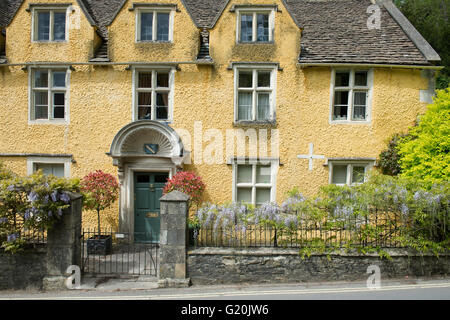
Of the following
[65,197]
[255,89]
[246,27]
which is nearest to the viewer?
[65,197]

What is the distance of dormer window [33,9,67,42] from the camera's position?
11.5m

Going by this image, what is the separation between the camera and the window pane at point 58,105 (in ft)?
38.0

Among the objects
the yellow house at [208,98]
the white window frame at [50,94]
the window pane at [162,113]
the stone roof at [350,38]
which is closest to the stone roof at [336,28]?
the stone roof at [350,38]

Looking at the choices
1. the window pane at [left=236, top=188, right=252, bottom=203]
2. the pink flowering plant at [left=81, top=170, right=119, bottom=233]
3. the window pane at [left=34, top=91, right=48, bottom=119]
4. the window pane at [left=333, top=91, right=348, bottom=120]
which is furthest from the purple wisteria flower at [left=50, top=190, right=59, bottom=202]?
the window pane at [left=333, top=91, right=348, bottom=120]

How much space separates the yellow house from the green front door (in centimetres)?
4

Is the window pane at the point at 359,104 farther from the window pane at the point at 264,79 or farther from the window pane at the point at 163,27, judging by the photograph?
the window pane at the point at 163,27

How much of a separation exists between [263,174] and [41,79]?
352 inches

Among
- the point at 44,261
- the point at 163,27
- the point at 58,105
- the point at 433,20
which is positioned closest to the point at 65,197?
the point at 44,261

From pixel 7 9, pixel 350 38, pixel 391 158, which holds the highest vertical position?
pixel 7 9

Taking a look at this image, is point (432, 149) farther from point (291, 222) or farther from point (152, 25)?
point (152, 25)

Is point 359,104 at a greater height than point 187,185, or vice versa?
point 359,104

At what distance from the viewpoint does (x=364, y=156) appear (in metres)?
11.2

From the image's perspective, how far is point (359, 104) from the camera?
11438 millimetres

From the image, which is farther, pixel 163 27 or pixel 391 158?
pixel 163 27
